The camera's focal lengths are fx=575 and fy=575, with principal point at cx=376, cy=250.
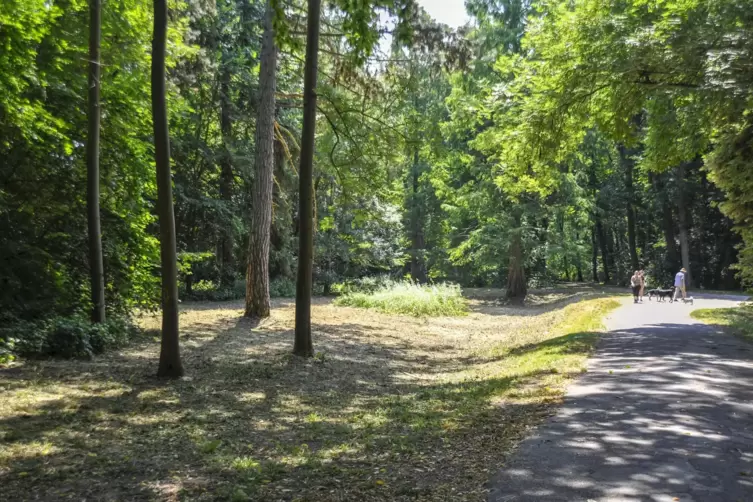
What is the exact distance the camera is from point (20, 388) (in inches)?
300

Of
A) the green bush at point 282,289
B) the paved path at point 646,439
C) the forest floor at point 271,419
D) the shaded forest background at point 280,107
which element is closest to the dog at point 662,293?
the shaded forest background at point 280,107

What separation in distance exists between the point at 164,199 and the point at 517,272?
24.1m

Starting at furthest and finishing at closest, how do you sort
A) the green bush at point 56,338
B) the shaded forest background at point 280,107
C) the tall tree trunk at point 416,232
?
the tall tree trunk at point 416,232 → the shaded forest background at point 280,107 → the green bush at point 56,338

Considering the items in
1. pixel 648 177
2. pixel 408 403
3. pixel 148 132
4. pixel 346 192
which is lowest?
pixel 408 403

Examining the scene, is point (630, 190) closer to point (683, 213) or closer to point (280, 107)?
point (683, 213)

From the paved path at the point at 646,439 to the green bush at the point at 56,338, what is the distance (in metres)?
8.17

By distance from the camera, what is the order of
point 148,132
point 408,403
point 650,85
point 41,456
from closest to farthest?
point 41,456, point 408,403, point 650,85, point 148,132

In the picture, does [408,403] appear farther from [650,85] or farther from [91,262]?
[650,85]

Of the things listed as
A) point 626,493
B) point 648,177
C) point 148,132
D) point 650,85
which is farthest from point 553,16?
point 648,177

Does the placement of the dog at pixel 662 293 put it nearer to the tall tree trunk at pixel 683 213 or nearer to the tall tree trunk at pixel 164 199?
the tall tree trunk at pixel 683 213

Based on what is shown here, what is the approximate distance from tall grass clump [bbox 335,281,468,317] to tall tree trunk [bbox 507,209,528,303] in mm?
6192

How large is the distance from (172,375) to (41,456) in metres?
3.51

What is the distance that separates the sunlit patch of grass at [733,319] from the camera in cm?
1339

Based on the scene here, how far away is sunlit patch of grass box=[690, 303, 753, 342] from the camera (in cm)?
1339
